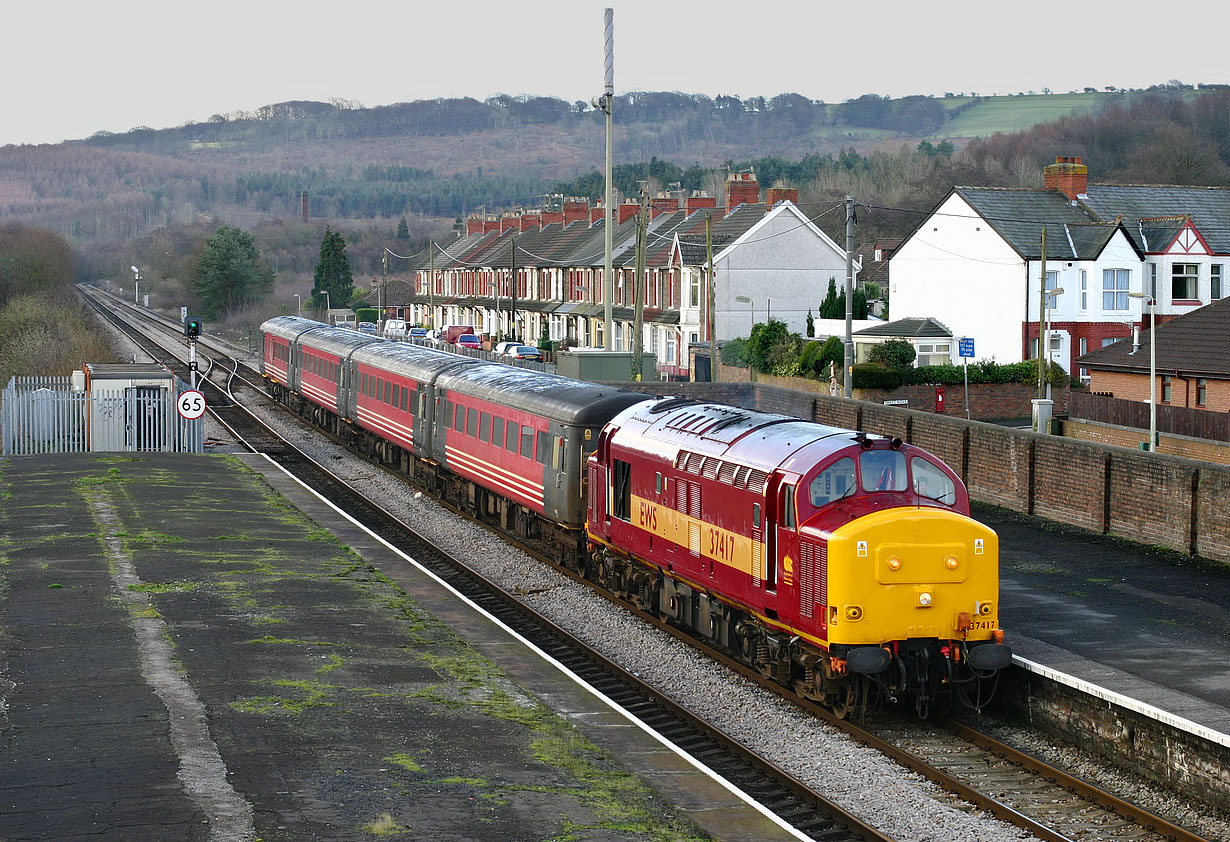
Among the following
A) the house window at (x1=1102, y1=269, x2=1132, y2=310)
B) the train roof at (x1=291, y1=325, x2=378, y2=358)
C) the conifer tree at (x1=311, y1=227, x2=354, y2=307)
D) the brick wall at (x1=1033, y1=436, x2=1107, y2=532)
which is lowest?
the brick wall at (x1=1033, y1=436, x2=1107, y2=532)

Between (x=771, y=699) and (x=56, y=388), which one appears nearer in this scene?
(x=771, y=699)

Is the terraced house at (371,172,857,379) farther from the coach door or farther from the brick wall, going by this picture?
the coach door

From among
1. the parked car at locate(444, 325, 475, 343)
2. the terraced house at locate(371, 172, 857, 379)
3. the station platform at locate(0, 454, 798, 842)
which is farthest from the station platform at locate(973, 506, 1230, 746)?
the parked car at locate(444, 325, 475, 343)

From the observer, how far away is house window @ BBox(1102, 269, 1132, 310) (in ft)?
182

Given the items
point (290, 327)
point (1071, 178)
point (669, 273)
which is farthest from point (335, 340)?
point (1071, 178)

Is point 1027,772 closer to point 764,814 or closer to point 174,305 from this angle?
point 764,814

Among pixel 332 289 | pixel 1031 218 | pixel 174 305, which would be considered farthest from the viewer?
pixel 174 305

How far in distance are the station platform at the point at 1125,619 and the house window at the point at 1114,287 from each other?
30819mm

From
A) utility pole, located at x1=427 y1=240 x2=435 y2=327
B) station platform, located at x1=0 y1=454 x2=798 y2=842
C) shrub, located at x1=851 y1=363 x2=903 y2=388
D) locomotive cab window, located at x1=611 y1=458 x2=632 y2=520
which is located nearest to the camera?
station platform, located at x1=0 y1=454 x2=798 y2=842

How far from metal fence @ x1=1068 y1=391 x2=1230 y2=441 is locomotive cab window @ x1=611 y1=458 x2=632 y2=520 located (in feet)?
57.2

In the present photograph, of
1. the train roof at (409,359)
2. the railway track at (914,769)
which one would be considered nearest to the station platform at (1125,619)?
the railway track at (914,769)

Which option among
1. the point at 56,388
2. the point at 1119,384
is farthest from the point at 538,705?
the point at 56,388

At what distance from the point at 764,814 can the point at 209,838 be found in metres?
4.60

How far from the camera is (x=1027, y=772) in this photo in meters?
14.0
